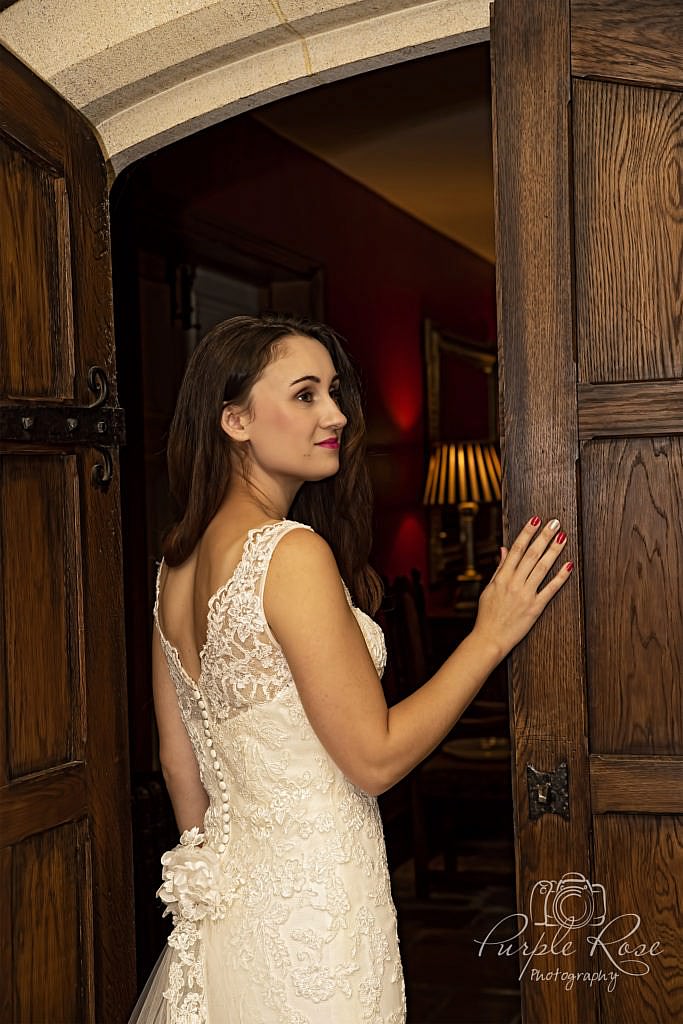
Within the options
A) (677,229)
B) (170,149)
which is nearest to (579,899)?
(677,229)

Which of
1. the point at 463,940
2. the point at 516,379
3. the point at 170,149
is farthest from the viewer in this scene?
the point at 463,940

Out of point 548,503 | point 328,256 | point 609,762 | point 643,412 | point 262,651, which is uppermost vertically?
point 328,256

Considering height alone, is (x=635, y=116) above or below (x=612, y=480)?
above

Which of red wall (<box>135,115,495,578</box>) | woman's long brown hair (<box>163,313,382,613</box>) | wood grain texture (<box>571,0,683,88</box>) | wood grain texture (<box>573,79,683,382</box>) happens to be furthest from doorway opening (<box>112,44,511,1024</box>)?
wood grain texture (<box>571,0,683,88</box>)

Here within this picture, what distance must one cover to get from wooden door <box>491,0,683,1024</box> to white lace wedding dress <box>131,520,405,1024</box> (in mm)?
284

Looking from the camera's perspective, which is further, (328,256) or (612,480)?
(328,256)

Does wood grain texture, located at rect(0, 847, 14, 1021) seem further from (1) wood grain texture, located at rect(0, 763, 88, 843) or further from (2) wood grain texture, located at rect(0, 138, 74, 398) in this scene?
(2) wood grain texture, located at rect(0, 138, 74, 398)

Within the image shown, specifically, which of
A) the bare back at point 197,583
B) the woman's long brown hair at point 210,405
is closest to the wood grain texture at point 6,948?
the bare back at point 197,583

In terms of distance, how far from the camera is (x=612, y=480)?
2088mm

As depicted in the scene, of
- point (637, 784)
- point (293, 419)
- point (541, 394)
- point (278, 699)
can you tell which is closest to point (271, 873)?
point (278, 699)

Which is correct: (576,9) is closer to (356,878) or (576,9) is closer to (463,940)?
(356,878)

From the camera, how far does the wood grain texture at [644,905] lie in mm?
A: 2057

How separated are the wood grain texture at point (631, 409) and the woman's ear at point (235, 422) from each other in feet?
1.86

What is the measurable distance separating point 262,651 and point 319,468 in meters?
0.36
